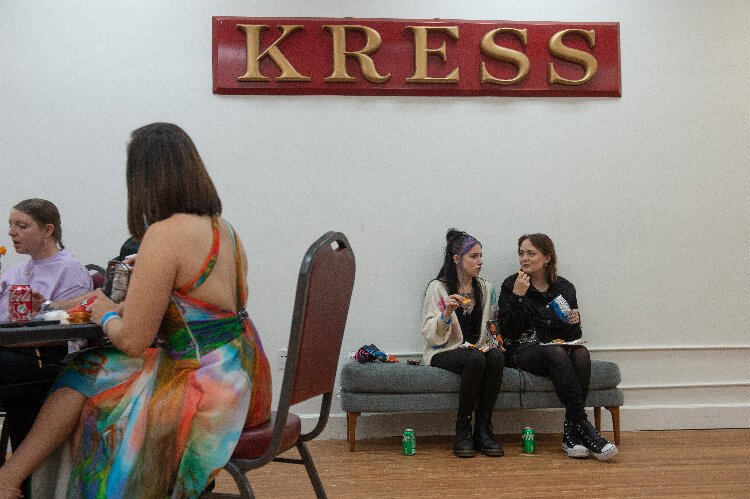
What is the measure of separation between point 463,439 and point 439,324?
0.61 m

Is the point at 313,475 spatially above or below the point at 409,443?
above

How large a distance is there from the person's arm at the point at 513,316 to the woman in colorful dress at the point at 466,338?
2.9 inches

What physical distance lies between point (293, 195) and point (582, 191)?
1.77 meters

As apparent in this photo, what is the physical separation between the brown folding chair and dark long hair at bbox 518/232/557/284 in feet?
8.20

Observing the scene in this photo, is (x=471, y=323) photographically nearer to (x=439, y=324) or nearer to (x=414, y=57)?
(x=439, y=324)

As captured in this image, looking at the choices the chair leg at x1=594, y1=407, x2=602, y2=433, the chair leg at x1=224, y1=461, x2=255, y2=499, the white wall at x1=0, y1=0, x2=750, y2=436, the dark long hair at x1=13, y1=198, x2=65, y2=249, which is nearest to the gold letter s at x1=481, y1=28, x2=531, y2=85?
the white wall at x1=0, y1=0, x2=750, y2=436

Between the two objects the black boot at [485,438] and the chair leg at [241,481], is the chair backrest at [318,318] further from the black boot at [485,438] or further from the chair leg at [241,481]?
the black boot at [485,438]

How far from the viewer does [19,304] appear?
212cm

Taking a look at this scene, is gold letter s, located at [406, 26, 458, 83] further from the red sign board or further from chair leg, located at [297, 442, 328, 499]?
chair leg, located at [297, 442, 328, 499]

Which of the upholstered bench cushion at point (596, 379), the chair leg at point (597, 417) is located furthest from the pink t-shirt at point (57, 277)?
the chair leg at point (597, 417)

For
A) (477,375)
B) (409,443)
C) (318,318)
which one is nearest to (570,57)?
(477,375)

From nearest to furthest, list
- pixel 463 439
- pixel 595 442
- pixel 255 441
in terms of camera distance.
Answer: pixel 255 441
pixel 595 442
pixel 463 439

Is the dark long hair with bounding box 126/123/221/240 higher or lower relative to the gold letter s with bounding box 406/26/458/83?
lower

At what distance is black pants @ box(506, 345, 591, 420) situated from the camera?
12.3 feet
